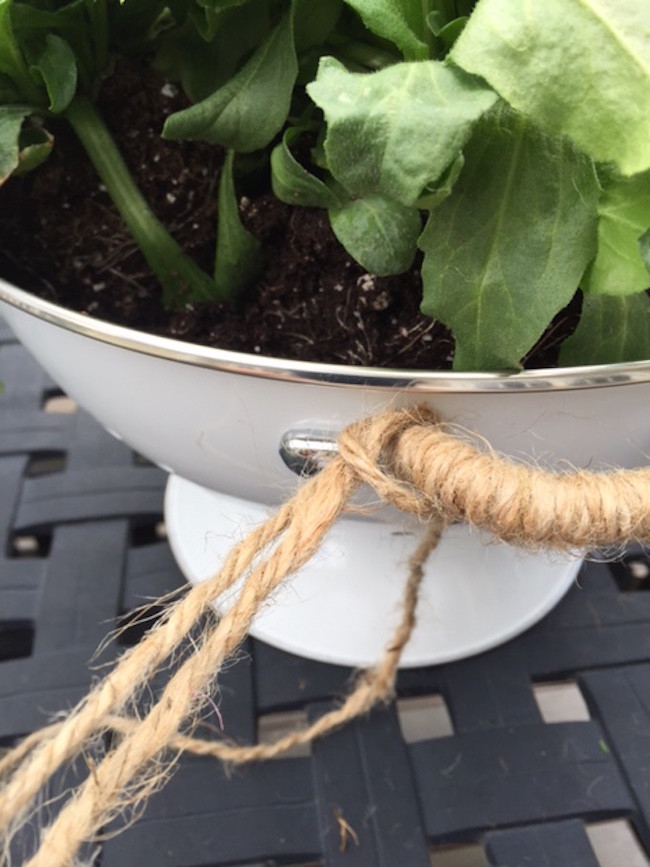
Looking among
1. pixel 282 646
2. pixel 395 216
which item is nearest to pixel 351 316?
pixel 395 216

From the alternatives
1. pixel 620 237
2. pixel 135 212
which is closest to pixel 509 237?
pixel 620 237

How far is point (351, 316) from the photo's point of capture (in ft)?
0.84

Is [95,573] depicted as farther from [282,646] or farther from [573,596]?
[573,596]

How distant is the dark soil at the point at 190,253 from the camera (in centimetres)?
26

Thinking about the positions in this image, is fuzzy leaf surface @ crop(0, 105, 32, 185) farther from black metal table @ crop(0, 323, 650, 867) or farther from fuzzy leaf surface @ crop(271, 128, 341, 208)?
black metal table @ crop(0, 323, 650, 867)

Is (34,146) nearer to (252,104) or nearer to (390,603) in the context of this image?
(252,104)

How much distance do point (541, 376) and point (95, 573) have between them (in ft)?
0.84

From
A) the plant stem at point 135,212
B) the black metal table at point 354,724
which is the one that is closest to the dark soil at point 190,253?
the plant stem at point 135,212

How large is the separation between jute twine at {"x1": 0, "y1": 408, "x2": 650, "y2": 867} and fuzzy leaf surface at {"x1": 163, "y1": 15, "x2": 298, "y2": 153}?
0.09 m

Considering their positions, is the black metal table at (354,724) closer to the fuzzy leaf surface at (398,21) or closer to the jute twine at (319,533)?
the jute twine at (319,533)

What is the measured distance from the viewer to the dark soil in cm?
26

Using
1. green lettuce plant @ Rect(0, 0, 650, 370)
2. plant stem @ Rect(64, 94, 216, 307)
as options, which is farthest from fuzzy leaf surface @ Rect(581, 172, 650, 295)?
plant stem @ Rect(64, 94, 216, 307)

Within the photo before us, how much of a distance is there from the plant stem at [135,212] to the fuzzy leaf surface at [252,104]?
4cm

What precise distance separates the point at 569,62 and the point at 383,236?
0.06 metres
